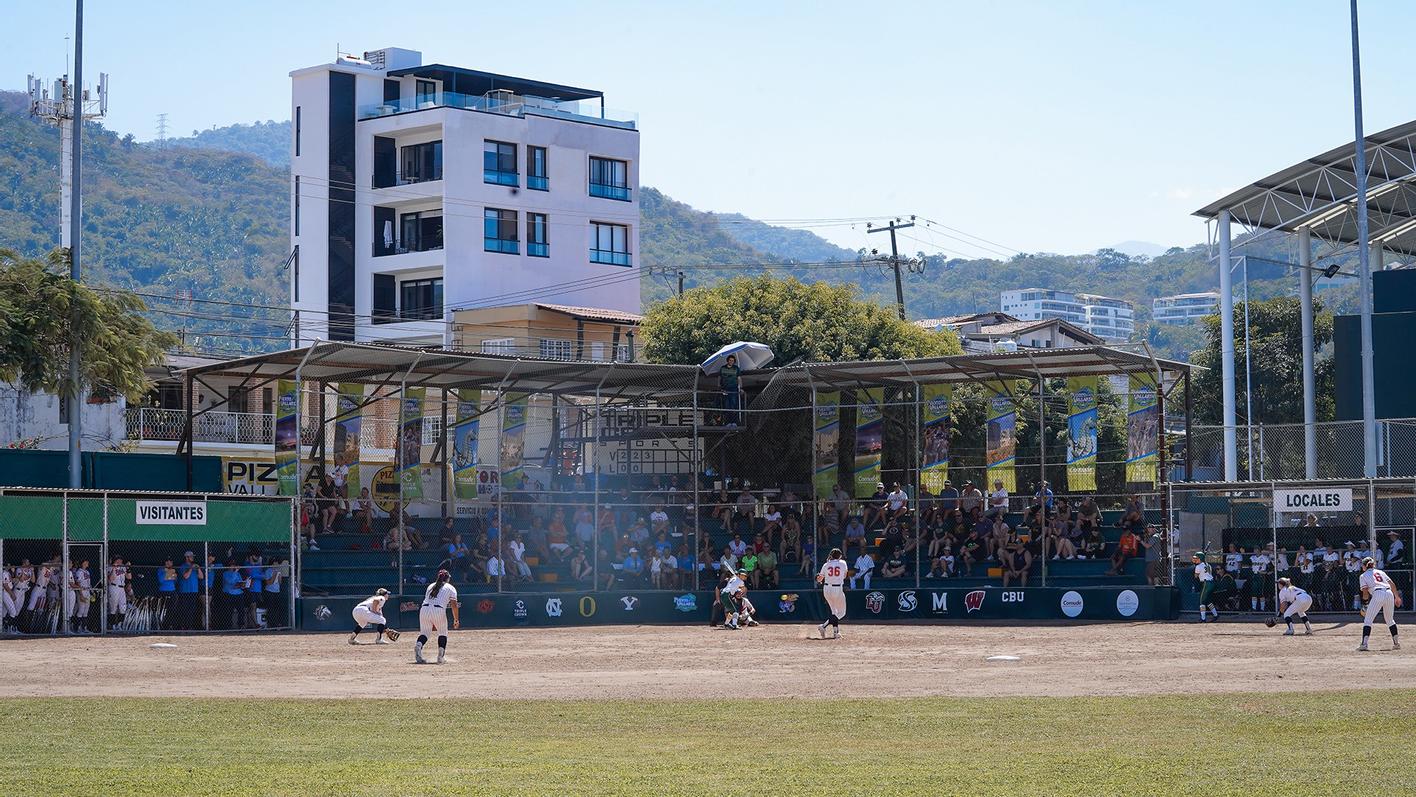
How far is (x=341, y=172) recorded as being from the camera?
74.3m

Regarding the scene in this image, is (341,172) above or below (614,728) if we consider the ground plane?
above

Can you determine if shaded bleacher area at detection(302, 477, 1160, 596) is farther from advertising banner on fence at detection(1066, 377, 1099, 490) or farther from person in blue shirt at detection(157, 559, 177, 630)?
person in blue shirt at detection(157, 559, 177, 630)

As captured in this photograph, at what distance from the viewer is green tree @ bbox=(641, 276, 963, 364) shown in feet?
172

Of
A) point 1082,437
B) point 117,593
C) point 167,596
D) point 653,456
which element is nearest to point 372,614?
point 167,596

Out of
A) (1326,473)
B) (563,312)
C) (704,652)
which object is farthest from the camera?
(563,312)

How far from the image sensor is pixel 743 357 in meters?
37.7

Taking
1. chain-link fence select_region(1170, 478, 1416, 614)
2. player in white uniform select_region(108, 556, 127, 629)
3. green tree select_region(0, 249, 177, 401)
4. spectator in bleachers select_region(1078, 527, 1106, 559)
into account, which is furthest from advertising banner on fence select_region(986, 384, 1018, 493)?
green tree select_region(0, 249, 177, 401)

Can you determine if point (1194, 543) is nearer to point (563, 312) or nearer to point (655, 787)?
point (655, 787)

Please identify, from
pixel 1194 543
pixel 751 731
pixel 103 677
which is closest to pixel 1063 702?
pixel 751 731

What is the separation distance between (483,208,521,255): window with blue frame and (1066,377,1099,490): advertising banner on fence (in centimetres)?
4374

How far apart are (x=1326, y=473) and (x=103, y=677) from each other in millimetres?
35318

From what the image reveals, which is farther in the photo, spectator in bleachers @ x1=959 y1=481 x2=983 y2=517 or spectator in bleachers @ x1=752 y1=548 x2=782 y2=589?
spectator in bleachers @ x1=752 y1=548 x2=782 y2=589

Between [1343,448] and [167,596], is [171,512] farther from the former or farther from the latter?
[1343,448]

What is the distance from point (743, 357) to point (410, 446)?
860 centimetres
